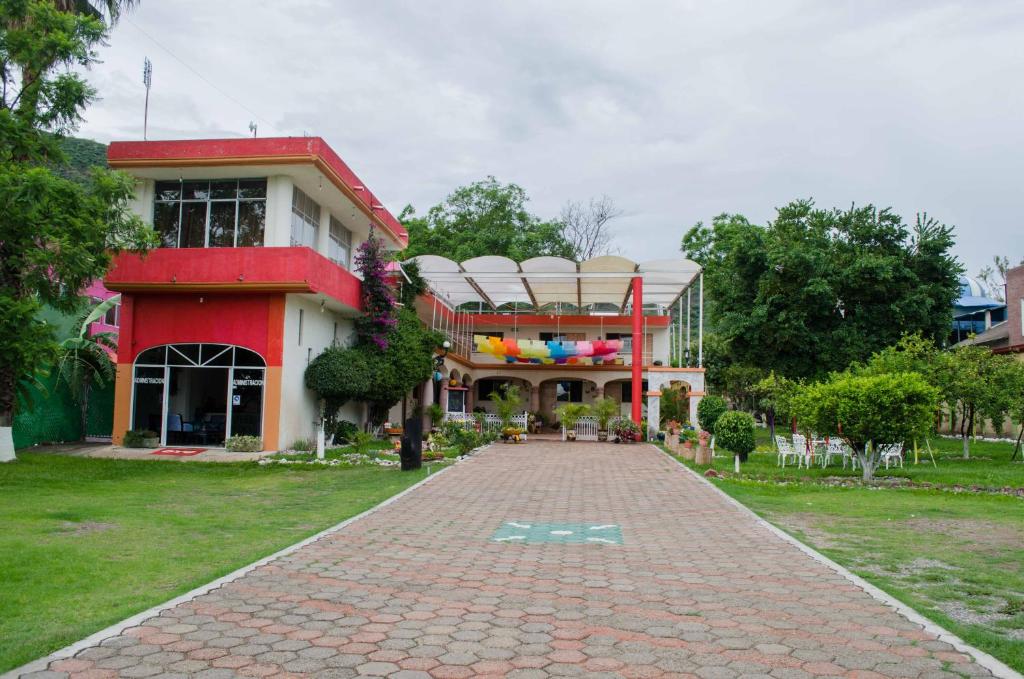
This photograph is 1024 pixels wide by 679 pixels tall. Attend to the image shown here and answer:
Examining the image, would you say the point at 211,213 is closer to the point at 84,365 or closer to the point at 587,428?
the point at 84,365

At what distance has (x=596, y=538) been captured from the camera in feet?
28.3

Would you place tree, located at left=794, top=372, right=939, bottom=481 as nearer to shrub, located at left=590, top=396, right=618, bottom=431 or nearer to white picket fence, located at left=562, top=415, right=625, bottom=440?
shrub, located at left=590, top=396, right=618, bottom=431

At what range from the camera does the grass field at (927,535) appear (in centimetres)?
555

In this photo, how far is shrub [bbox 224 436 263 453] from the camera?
57.9 ft

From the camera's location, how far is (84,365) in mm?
19391

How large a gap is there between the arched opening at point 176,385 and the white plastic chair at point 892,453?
44.0 feet

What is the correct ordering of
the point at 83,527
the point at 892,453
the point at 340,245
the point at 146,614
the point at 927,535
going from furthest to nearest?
the point at 340,245, the point at 892,453, the point at 927,535, the point at 83,527, the point at 146,614

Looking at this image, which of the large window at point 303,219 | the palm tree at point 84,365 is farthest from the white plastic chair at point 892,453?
the palm tree at point 84,365

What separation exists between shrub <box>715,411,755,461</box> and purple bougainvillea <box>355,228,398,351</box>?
938 centimetres

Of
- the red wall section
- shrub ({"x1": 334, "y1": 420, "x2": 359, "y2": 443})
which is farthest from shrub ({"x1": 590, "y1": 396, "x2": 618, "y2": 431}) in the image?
the red wall section

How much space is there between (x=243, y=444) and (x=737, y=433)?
36.3ft

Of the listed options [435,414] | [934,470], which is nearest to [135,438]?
[435,414]

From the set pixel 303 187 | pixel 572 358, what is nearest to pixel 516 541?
pixel 303 187

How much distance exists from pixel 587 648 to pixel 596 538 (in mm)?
4063
